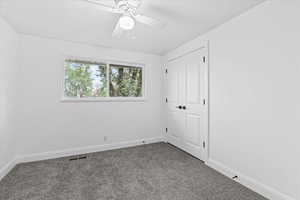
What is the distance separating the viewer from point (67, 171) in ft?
7.37

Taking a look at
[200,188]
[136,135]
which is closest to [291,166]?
[200,188]

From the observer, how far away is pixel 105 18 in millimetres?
2035

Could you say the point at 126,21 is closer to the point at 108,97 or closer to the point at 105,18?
the point at 105,18

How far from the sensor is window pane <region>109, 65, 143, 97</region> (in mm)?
3427

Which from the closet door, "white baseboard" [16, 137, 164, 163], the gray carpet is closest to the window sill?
→ the closet door

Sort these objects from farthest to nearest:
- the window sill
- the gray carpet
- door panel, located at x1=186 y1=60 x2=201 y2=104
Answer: the window sill, door panel, located at x1=186 y1=60 x2=201 y2=104, the gray carpet

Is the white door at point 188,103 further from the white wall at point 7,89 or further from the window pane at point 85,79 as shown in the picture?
the white wall at point 7,89

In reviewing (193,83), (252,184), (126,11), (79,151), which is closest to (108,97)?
(79,151)

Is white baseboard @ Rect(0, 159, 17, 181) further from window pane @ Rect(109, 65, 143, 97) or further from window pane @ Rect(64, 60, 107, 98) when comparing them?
window pane @ Rect(109, 65, 143, 97)

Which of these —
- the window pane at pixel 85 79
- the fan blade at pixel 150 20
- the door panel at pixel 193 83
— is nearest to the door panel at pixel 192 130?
the door panel at pixel 193 83

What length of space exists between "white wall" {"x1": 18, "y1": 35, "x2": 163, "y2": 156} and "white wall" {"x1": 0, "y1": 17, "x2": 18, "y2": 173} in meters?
0.17

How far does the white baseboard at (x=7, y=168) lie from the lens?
2.03m

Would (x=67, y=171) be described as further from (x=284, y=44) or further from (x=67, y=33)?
(x=284, y=44)

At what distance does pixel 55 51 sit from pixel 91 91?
3.37 feet
